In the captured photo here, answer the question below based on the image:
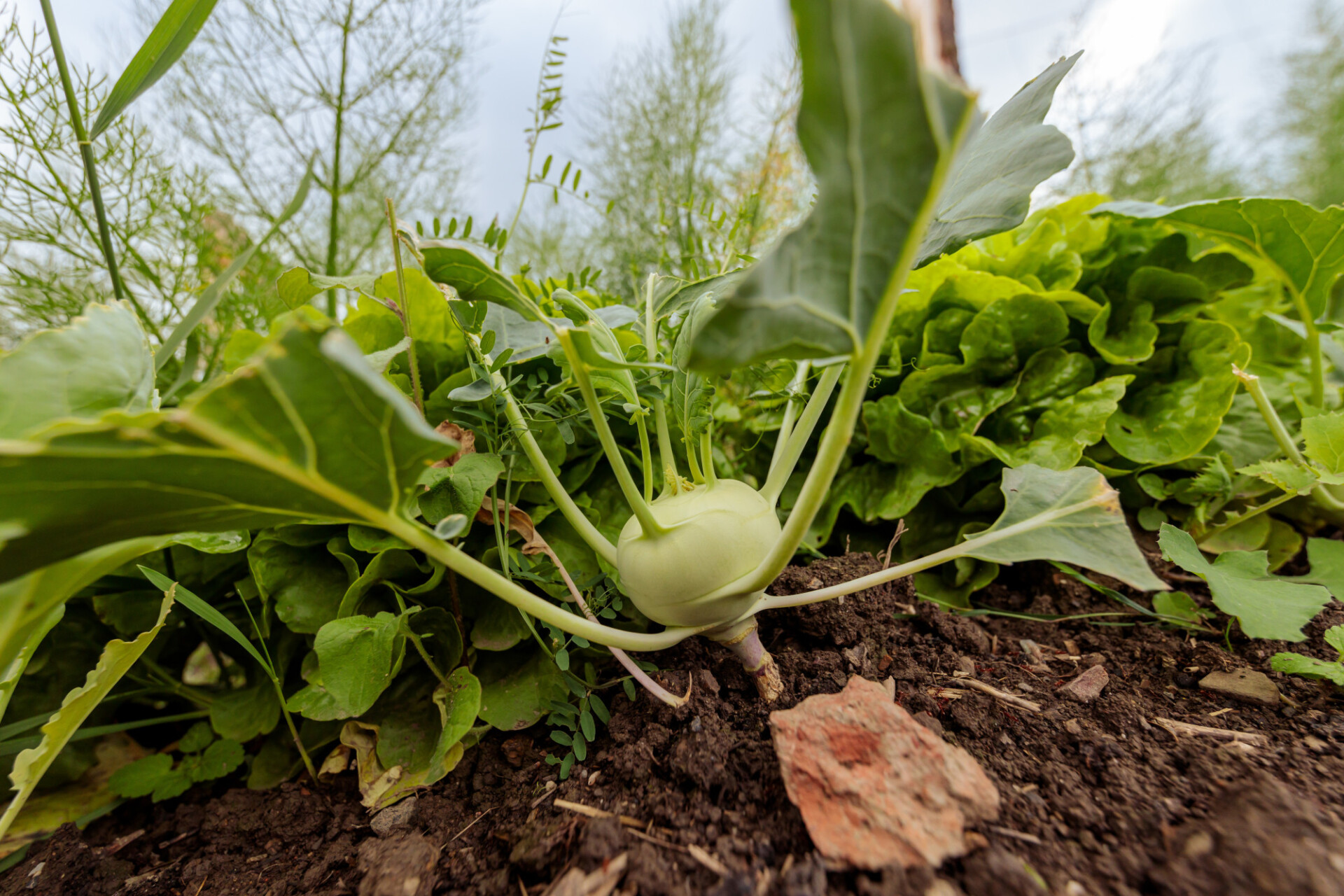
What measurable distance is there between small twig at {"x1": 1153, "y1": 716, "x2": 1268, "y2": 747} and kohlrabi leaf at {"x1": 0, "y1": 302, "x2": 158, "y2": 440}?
0.69m

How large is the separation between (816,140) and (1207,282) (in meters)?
0.78

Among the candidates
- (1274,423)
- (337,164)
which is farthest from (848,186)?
(337,164)

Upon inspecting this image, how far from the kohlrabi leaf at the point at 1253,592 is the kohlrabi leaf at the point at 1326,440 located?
12cm

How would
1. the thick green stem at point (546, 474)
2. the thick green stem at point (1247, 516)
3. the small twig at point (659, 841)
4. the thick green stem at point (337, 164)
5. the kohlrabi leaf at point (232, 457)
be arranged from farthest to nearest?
the thick green stem at point (337, 164), the thick green stem at point (1247, 516), the thick green stem at point (546, 474), the small twig at point (659, 841), the kohlrabi leaf at point (232, 457)

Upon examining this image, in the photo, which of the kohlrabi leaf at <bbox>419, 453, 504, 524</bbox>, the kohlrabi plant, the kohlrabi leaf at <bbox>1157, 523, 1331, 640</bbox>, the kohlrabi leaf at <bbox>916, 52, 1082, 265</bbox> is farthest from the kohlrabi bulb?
the kohlrabi leaf at <bbox>1157, 523, 1331, 640</bbox>

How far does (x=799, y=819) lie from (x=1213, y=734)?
12.1 inches

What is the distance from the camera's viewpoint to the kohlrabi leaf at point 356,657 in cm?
45

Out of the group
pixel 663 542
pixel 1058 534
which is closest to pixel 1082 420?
pixel 1058 534

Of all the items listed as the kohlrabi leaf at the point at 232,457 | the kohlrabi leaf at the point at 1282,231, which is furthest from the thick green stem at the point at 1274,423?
the kohlrabi leaf at the point at 232,457

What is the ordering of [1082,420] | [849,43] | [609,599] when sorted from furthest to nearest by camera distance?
1. [1082,420]
2. [609,599]
3. [849,43]

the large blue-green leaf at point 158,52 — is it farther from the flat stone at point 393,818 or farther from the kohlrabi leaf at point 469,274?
the flat stone at point 393,818

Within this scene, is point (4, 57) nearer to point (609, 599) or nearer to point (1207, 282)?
point (609, 599)

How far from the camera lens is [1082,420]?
2.19 ft

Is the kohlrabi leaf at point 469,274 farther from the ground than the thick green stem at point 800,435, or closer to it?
farther from the ground
